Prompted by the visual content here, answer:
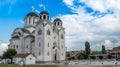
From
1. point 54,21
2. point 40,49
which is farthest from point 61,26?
point 40,49

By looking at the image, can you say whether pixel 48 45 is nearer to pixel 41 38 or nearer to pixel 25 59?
pixel 41 38

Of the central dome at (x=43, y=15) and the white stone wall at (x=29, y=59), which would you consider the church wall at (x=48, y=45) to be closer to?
the central dome at (x=43, y=15)

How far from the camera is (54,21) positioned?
70.8 metres

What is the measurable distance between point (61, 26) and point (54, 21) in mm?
3054

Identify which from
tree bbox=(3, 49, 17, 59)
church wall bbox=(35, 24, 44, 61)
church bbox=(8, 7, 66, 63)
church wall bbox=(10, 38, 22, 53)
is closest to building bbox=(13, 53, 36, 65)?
church wall bbox=(35, 24, 44, 61)

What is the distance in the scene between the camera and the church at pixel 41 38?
63156 millimetres

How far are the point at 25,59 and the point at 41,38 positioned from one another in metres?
8.89

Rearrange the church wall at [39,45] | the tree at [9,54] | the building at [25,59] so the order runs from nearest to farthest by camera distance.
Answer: the building at [25,59], the church wall at [39,45], the tree at [9,54]

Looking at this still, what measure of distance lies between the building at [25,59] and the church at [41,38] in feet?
9.93

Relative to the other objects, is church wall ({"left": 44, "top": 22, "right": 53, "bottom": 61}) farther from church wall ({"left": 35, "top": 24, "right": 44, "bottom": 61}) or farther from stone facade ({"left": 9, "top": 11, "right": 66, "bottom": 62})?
church wall ({"left": 35, "top": 24, "right": 44, "bottom": 61})

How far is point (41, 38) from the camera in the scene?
63.4 metres

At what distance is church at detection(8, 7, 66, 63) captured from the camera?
2486 inches

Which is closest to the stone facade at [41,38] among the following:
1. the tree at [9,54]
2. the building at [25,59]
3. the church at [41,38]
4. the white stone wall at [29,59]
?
the church at [41,38]

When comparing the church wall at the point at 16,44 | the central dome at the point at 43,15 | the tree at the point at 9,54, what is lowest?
the tree at the point at 9,54
